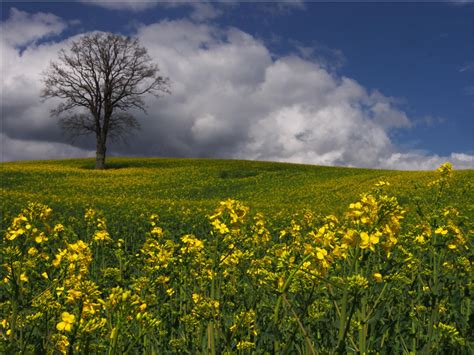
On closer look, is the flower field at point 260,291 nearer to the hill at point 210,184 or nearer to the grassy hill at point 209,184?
the hill at point 210,184

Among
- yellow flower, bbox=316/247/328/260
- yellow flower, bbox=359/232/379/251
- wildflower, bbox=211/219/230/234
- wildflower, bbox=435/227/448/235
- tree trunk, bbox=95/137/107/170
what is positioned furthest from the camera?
tree trunk, bbox=95/137/107/170

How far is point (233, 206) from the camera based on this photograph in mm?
3555

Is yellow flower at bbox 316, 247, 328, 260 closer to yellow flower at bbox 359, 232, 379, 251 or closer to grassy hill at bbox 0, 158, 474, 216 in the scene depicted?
yellow flower at bbox 359, 232, 379, 251

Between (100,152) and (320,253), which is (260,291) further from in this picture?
(100,152)

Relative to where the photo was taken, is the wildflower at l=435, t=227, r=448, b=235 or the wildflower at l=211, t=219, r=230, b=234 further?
the wildflower at l=435, t=227, r=448, b=235

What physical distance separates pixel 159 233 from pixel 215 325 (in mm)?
2670

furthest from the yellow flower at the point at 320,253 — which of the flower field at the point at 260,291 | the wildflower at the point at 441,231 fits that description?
the wildflower at the point at 441,231

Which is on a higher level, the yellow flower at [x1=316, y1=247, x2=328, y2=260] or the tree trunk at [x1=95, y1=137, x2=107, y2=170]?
the tree trunk at [x1=95, y1=137, x2=107, y2=170]

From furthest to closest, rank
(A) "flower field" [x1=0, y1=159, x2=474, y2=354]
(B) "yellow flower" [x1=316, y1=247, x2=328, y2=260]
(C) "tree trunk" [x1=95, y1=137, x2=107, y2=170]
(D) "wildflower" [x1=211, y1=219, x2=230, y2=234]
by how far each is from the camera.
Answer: (C) "tree trunk" [x1=95, y1=137, x2=107, y2=170], (D) "wildflower" [x1=211, y1=219, x2=230, y2=234], (B) "yellow flower" [x1=316, y1=247, x2=328, y2=260], (A) "flower field" [x1=0, y1=159, x2=474, y2=354]

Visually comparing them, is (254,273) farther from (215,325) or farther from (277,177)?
(277,177)

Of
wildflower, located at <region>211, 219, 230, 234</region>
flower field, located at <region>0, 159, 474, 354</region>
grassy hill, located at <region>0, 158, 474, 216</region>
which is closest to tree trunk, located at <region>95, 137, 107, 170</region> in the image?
grassy hill, located at <region>0, 158, 474, 216</region>

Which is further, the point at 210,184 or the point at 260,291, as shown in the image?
the point at 210,184

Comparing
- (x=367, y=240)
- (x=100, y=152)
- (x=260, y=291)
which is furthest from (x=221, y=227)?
(x=100, y=152)

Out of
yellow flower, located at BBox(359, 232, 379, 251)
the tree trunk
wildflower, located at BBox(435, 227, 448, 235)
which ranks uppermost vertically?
the tree trunk
